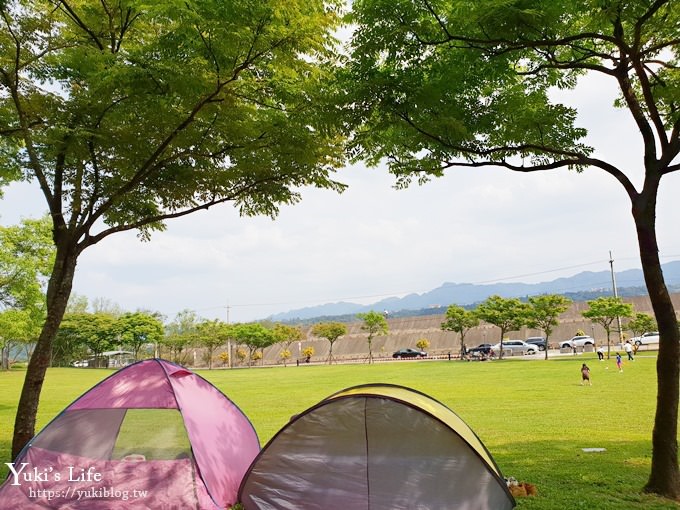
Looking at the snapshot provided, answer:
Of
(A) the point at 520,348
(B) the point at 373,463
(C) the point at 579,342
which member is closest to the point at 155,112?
(B) the point at 373,463

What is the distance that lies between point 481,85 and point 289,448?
5.19 meters

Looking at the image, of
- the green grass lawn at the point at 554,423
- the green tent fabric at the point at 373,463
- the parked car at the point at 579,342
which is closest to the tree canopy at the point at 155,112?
the green tent fabric at the point at 373,463

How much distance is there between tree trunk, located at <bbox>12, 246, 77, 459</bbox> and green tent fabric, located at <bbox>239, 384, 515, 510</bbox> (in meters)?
4.05

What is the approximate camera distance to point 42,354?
780cm

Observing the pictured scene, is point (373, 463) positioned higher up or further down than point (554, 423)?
higher up

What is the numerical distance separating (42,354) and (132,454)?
2755 mm

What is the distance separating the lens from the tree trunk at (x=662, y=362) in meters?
5.88

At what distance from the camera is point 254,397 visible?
20.2m

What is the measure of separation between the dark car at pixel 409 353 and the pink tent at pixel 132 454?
51.6 metres

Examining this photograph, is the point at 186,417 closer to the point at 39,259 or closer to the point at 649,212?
the point at 649,212

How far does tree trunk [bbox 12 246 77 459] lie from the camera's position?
25.0ft

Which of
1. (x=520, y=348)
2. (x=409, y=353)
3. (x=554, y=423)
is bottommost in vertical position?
(x=409, y=353)

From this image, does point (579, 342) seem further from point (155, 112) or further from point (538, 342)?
point (155, 112)

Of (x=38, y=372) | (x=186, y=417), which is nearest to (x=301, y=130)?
(x=186, y=417)
